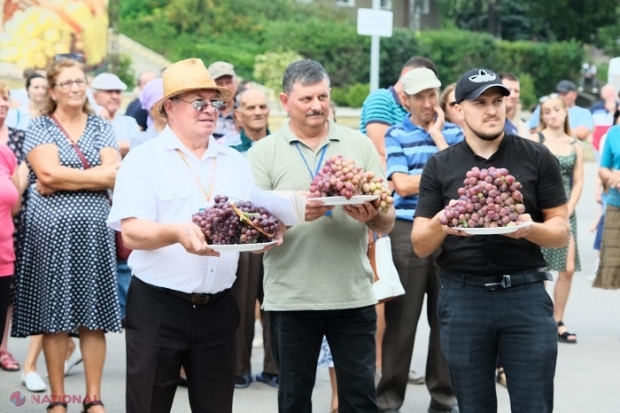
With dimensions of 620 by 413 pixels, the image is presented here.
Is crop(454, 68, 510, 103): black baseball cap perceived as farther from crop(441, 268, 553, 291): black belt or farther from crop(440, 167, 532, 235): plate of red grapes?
crop(441, 268, 553, 291): black belt

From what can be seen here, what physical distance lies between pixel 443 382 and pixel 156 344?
2.99 meters

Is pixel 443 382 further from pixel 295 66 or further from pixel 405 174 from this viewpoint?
pixel 295 66

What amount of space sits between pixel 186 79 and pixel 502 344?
2.03 meters

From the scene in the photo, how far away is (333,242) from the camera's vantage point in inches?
234

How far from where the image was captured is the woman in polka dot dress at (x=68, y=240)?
7152 millimetres

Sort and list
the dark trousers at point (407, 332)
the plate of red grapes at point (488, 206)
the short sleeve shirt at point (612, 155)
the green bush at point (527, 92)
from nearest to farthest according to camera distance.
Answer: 1. the plate of red grapes at point (488, 206)
2. the dark trousers at point (407, 332)
3. the short sleeve shirt at point (612, 155)
4. the green bush at point (527, 92)

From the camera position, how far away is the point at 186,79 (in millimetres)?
5180

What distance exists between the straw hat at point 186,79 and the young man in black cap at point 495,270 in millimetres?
1245

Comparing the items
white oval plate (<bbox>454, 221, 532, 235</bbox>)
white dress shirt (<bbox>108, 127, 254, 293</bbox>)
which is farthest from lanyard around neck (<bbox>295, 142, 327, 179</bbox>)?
white oval plate (<bbox>454, 221, 532, 235</bbox>)

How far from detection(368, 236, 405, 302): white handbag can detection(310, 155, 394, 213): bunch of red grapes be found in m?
1.47

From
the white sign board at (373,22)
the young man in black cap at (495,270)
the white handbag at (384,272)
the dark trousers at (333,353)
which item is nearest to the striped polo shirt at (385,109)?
the white handbag at (384,272)

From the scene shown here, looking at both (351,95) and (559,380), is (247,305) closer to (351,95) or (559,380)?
(559,380)

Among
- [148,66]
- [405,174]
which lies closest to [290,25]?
[148,66]

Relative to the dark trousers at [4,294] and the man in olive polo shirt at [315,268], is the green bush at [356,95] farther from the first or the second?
the man in olive polo shirt at [315,268]
